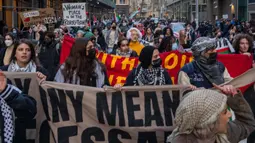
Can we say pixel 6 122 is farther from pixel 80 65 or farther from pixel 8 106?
pixel 80 65

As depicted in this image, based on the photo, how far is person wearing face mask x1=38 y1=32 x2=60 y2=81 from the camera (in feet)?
31.4

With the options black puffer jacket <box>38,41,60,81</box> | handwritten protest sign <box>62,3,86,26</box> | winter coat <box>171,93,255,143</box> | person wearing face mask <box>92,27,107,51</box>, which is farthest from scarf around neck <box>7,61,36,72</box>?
person wearing face mask <box>92,27,107,51</box>

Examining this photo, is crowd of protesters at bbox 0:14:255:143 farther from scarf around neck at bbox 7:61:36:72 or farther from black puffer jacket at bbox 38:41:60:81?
black puffer jacket at bbox 38:41:60:81

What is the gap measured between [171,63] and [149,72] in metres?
2.53

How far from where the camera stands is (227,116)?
9.00 ft

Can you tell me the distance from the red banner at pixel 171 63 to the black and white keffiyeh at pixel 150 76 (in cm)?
132

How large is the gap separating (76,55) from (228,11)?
45976 mm

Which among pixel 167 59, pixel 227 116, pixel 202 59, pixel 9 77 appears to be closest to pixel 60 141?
pixel 9 77

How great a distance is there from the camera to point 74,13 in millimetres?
13766

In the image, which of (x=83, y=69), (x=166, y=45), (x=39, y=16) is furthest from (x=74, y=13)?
(x=83, y=69)

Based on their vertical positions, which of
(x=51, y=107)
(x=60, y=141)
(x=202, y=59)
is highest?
(x=202, y=59)

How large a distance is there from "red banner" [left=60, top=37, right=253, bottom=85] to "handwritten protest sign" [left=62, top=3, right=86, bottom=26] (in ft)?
16.5

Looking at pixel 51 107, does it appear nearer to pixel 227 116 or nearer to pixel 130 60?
pixel 227 116

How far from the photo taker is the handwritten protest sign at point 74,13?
13.7 metres
